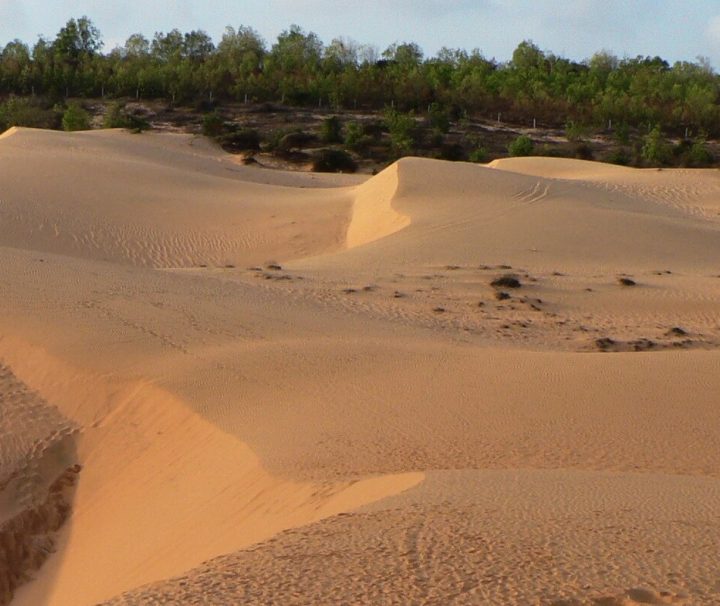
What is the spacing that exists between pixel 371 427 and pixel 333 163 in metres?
28.4

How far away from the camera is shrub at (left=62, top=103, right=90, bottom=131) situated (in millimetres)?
38406

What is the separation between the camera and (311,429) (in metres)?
6.89

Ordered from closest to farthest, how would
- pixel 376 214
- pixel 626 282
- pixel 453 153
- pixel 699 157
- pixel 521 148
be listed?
1. pixel 626 282
2. pixel 376 214
3. pixel 699 157
4. pixel 453 153
5. pixel 521 148

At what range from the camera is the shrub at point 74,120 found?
126 feet

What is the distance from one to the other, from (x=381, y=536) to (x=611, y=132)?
136 ft

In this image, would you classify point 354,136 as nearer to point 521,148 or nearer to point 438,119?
point 438,119

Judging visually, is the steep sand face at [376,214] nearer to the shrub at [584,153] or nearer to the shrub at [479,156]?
the shrub at [479,156]

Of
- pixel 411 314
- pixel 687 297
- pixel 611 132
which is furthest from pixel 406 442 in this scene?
pixel 611 132

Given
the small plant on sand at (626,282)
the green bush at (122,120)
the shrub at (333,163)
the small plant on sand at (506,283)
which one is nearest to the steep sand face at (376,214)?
the small plant on sand at (506,283)

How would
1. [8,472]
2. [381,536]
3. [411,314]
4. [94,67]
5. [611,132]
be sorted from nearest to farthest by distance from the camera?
[381,536] → [8,472] → [411,314] → [611,132] → [94,67]

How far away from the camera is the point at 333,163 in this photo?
3472 centimetres

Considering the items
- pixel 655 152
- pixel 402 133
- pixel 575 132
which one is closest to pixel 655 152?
pixel 655 152

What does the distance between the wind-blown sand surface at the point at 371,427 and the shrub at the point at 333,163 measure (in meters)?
18.8

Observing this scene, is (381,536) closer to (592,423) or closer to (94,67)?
(592,423)
